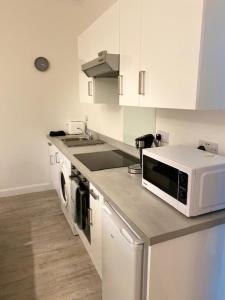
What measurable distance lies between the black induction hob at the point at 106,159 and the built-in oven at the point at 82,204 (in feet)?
0.50

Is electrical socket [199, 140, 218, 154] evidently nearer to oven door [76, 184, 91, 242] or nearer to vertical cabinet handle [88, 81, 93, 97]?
oven door [76, 184, 91, 242]

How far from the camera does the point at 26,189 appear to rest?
3748mm

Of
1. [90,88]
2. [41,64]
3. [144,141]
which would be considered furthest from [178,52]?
[41,64]

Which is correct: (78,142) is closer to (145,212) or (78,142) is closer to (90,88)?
(90,88)

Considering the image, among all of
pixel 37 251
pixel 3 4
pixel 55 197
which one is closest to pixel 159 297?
pixel 37 251

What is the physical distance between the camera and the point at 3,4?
3.15 meters

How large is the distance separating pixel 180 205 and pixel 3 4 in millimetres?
3418

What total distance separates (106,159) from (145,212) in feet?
3.61

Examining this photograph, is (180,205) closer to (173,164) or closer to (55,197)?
(173,164)

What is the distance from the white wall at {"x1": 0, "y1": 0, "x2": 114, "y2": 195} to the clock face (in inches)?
2.3

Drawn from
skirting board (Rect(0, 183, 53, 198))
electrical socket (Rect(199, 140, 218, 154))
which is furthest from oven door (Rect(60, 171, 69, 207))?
electrical socket (Rect(199, 140, 218, 154))

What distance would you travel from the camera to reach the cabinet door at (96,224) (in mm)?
1702

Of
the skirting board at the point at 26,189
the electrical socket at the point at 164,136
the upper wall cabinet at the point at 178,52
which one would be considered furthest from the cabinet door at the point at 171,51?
the skirting board at the point at 26,189

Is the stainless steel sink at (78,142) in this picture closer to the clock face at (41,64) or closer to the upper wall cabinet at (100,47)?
the upper wall cabinet at (100,47)
